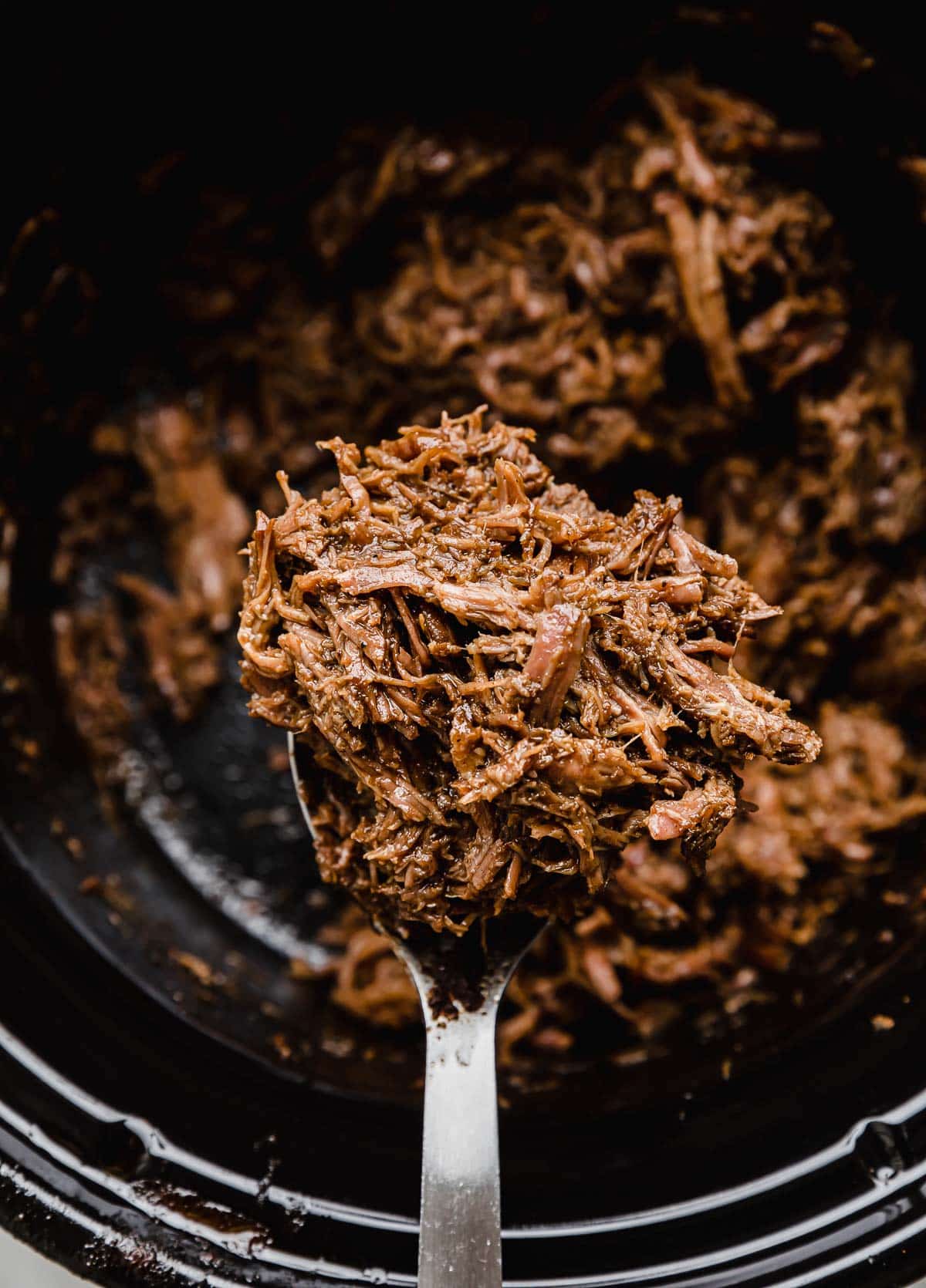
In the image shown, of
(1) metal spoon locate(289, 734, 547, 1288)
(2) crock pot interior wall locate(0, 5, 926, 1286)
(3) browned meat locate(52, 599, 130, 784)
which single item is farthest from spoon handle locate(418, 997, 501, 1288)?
(3) browned meat locate(52, 599, 130, 784)

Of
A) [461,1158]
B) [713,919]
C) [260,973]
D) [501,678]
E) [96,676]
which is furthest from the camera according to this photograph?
[96,676]

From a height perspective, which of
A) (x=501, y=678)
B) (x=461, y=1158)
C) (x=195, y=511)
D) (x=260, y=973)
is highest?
(x=195, y=511)

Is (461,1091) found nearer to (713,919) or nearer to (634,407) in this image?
(713,919)

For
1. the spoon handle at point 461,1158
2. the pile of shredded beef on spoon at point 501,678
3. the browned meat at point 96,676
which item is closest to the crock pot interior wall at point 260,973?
the browned meat at point 96,676

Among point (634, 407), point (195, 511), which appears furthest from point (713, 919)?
point (195, 511)

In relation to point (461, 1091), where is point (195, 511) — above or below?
above

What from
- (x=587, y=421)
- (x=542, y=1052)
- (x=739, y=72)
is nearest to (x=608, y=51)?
(x=739, y=72)

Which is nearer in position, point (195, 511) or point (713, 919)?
point (713, 919)

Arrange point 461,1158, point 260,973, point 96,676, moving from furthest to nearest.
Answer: point 96,676
point 260,973
point 461,1158
